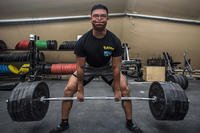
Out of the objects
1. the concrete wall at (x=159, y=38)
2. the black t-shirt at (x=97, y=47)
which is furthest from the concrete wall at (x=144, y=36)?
the black t-shirt at (x=97, y=47)

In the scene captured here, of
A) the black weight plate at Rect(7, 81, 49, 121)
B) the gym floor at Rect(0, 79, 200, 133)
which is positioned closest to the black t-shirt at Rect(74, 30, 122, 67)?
the black weight plate at Rect(7, 81, 49, 121)

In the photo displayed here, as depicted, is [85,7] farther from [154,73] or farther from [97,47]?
[97,47]

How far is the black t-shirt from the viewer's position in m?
2.07

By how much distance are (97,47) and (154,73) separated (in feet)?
14.1

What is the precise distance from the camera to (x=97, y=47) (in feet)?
6.79

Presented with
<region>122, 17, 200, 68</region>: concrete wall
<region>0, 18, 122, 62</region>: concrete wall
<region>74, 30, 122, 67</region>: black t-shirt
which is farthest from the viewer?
<region>122, 17, 200, 68</region>: concrete wall

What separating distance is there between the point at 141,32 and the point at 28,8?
11.6ft

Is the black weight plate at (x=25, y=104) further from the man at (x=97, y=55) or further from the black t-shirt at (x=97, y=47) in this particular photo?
the black t-shirt at (x=97, y=47)

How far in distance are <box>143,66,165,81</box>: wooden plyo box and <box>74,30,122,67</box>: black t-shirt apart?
4131 millimetres

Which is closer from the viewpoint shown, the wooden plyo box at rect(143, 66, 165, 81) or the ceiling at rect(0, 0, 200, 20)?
the ceiling at rect(0, 0, 200, 20)

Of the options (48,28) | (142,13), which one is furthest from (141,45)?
(48,28)

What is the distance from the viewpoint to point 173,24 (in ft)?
23.4

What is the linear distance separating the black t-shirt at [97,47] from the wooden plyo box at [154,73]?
4131mm

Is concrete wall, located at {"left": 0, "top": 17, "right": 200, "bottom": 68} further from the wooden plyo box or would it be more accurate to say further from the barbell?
the barbell
